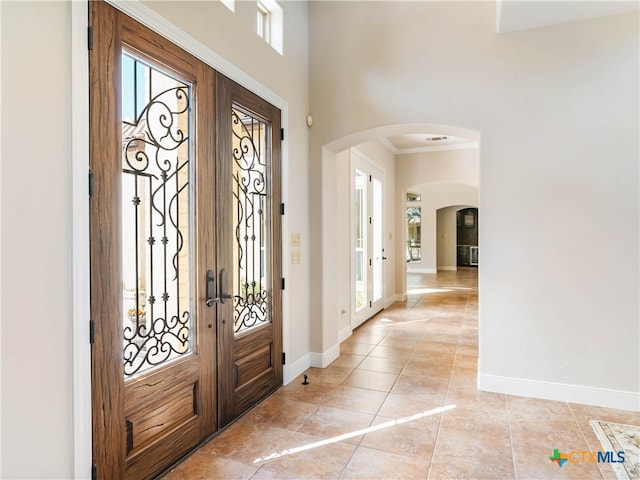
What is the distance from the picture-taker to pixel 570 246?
3244mm

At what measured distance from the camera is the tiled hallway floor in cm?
231

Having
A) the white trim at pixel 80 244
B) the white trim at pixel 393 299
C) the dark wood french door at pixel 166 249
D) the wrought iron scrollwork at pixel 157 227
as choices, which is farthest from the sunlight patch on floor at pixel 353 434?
the white trim at pixel 393 299

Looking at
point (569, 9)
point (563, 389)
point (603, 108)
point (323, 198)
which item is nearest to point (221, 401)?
point (323, 198)

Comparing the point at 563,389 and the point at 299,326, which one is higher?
the point at 299,326

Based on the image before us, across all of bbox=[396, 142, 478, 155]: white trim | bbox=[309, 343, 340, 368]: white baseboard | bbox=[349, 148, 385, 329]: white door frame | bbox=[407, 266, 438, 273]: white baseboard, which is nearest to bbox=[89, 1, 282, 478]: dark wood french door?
bbox=[309, 343, 340, 368]: white baseboard

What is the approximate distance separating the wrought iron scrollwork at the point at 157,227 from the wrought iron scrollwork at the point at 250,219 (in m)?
0.56

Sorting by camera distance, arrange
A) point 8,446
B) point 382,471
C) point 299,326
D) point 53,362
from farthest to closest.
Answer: point 299,326, point 382,471, point 53,362, point 8,446

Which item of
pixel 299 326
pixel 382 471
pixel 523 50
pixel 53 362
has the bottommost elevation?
pixel 382 471

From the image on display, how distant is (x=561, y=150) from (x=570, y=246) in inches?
32.3

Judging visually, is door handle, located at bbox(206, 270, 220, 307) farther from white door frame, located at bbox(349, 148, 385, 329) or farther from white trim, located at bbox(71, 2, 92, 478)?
white door frame, located at bbox(349, 148, 385, 329)

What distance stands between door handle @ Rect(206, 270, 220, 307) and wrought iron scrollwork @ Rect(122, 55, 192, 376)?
163mm

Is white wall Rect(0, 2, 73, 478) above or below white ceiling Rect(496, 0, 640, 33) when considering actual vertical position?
below

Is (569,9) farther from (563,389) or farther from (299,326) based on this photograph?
(299,326)

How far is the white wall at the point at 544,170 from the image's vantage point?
3113mm
